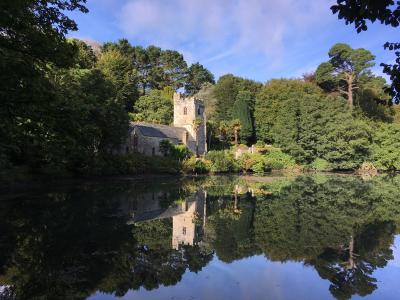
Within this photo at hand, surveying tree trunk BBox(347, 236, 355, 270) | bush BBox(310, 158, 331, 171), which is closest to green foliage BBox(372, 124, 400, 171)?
bush BBox(310, 158, 331, 171)

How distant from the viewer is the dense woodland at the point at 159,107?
10.5m

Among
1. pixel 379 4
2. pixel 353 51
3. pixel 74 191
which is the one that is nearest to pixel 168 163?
pixel 74 191

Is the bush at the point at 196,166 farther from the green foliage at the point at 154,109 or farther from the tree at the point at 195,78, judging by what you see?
the tree at the point at 195,78

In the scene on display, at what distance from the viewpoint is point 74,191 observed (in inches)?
851

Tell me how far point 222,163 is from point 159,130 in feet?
29.7

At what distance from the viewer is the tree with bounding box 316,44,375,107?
194ft

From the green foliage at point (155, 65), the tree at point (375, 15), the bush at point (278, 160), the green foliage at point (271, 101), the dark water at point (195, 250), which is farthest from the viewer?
the green foliage at point (155, 65)

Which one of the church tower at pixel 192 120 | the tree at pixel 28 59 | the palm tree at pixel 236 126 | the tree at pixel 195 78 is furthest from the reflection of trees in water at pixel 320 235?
the tree at pixel 195 78

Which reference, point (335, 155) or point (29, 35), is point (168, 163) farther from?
point (29, 35)

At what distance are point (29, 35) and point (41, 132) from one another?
2547 mm

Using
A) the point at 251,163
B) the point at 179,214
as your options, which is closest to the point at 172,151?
the point at 251,163

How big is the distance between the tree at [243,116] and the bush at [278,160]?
243 inches

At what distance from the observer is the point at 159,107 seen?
191 feet

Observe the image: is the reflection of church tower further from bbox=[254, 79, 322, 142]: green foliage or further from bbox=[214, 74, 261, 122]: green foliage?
bbox=[214, 74, 261, 122]: green foliage
